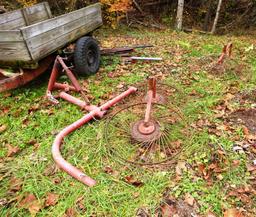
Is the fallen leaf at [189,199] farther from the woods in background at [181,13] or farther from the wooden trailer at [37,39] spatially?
the woods in background at [181,13]

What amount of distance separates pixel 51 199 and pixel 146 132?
1.36m

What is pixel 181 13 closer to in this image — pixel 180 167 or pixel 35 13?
pixel 35 13

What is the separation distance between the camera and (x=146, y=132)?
10.3 ft

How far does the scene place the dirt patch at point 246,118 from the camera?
3.28m

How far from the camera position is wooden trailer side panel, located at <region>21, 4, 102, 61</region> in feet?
11.6

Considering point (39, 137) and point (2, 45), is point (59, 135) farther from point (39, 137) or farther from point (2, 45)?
point (2, 45)

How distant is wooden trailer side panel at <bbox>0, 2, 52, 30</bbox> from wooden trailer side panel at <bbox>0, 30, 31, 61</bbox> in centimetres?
126

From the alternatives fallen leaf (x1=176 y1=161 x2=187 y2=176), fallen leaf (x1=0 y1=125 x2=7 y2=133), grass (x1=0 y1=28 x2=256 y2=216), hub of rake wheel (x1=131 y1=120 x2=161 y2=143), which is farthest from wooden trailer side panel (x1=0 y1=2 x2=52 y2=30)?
fallen leaf (x1=176 y1=161 x2=187 y2=176)

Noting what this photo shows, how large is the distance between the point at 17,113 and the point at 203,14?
861 cm

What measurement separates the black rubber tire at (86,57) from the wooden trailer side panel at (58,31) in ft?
0.74

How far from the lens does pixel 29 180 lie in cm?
270

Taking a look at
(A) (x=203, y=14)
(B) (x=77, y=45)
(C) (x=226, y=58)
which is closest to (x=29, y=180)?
(B) (x=77, y=45)

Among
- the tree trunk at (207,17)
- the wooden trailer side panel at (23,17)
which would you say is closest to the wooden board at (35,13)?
the wooden trailer side panel at (23,17)

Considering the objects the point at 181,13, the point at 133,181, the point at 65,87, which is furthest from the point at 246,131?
the point at 181,13
